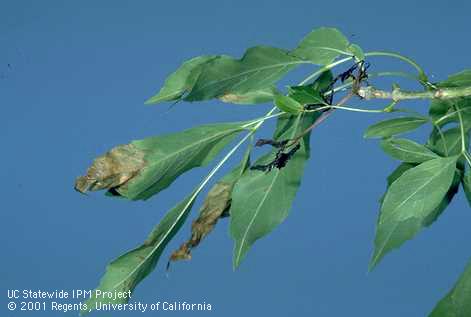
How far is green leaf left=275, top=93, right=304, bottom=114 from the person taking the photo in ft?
1.89

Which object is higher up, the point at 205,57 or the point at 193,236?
the point at 205,57

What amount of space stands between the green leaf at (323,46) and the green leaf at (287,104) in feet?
0.17

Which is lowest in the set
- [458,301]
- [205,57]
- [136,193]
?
[458,301]

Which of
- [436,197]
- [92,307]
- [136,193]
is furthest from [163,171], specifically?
[436,197]

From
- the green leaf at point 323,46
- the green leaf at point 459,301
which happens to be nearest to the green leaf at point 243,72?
the green leaf at point 323,46

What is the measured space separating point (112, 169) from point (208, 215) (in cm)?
9

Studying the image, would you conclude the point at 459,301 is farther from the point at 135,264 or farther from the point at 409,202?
the point at 135,264

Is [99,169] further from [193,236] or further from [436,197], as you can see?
[436,197]

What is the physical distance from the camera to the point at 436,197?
1.98ft

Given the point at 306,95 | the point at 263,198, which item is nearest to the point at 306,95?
the point at 306,95

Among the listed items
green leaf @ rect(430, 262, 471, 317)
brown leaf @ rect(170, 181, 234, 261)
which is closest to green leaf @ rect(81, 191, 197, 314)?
brown leaf @ rect(170, 181, 234, 261)

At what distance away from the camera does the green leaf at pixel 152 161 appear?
636mm

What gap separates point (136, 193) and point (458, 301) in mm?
288

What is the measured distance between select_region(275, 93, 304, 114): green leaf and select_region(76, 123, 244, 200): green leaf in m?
0.10
